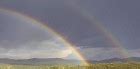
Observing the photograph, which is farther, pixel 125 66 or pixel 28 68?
pixel 28 68

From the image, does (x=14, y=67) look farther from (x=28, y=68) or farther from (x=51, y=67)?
(x=51, y=67)

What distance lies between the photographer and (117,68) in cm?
2759

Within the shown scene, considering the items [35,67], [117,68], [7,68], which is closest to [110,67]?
[117,68]

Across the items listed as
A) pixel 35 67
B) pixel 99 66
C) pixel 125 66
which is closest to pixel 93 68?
pixel 99 66

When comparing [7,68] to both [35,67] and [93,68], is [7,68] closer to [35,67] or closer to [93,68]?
[35,67]

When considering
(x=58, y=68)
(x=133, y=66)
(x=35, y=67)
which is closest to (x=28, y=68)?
(x=35, y=67)

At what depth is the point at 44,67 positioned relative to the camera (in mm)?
29516

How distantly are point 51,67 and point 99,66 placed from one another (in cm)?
401

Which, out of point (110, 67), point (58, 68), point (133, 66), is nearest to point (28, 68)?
point (58, 68)

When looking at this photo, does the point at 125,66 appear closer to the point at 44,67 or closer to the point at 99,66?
the point at 99,66

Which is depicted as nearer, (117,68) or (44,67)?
(117,68)

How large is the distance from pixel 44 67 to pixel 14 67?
2.52 metres

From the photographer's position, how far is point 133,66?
1077 inches

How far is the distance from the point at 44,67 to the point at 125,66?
684cm
